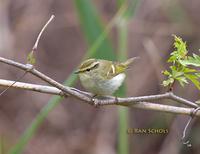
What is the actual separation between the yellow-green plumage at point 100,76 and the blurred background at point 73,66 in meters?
1.53

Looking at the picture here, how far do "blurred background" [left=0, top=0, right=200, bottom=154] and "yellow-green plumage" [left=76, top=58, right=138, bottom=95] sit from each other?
1.53 meters

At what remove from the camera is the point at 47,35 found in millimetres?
4578

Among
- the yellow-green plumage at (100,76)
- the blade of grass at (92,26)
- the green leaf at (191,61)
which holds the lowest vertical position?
the green leaf at (191,61)

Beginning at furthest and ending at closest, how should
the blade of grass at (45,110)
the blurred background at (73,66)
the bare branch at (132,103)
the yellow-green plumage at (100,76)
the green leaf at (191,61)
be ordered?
the blurred background at (73,66)
the yellow-green plumage at (100,76)
the blade of grass at (45,110)
the bare branch at (132,103)
the green leaf at (191,61)

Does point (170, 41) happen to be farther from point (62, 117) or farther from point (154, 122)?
point (62, 117)

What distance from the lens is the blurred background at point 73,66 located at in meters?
4.17

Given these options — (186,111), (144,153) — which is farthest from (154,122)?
(186,111)

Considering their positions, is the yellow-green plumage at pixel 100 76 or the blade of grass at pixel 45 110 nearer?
the blade of grass at pixel 45 110

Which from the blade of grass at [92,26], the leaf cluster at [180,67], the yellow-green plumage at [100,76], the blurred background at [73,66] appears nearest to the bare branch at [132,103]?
the leaf cluster at [180,67]

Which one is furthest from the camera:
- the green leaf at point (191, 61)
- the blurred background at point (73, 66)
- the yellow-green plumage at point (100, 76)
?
the blurred background at point (73, 66)

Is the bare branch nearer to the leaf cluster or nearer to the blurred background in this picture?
the leaf cluster

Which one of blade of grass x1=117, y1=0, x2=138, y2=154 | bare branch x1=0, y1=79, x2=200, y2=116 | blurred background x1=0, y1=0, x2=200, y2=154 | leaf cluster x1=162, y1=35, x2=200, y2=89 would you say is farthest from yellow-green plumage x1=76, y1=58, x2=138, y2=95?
blurred background x1=0, y1=0, x2=200, y2=154

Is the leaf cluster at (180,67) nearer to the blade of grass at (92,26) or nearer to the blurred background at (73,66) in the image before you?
the blade of grass at (92,26)

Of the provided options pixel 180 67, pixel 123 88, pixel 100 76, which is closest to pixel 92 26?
pixel 100 76
